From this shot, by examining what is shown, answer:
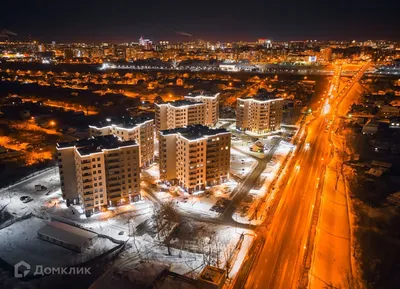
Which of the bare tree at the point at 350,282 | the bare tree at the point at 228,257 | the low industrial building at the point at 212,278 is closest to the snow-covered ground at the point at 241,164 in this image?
the bare tree at the point at 228,257

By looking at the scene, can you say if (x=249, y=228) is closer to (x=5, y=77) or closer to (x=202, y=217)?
(x=202, y=217)

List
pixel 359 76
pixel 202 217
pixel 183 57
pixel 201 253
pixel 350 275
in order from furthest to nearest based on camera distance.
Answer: pixel 183 57 < pixel 359 76 < pixel 202 217 < pixel 201 253 < pixel 350 275

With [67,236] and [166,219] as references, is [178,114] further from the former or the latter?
[67,236]

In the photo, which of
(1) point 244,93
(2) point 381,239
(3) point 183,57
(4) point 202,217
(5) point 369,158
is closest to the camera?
(2) point 381,239

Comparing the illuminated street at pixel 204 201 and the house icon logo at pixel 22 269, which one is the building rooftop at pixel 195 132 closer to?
the illuminated street at pixel 204 201

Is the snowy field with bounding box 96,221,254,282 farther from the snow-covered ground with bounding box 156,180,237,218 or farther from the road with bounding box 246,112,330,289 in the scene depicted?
the snow-covered ground with bounding box 156,180,237,218

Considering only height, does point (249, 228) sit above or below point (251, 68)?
below

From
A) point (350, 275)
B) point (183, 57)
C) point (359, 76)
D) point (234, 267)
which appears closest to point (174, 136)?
point (234, 267)
